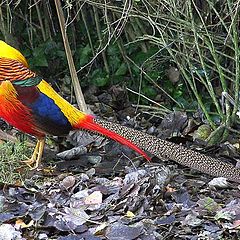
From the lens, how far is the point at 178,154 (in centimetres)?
422

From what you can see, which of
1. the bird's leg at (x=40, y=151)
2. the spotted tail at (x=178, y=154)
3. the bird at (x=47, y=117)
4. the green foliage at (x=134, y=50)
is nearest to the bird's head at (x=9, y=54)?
the bird at (x=47, y=117)

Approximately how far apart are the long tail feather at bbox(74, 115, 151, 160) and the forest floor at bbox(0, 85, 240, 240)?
11 cm

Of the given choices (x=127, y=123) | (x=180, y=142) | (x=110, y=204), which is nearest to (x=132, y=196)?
(x=110, y=204)

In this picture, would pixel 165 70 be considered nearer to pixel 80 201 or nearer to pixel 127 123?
pixel 127 123

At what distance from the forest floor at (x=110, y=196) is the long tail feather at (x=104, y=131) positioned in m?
0.11

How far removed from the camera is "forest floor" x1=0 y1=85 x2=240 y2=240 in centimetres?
340

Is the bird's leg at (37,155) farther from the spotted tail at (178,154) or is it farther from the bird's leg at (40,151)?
the spotted tail at (178,154)

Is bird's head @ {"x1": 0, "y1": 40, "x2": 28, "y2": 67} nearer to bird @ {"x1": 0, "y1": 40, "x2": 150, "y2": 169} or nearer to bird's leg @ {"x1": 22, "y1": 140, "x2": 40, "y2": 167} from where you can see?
bird @ {"x1": 0, "y1": 40, "x2": 150, "y2": 169}

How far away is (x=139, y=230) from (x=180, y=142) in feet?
5.79

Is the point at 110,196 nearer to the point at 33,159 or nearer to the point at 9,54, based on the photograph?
the point at 33,159

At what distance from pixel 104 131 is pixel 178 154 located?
495 mm

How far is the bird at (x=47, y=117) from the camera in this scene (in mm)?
4242

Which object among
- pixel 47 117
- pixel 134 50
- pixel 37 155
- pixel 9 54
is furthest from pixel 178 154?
pixel 134 50

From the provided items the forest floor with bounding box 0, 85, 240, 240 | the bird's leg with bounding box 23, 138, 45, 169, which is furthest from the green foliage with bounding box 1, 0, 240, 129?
the bird's leg with bounding box 23, 138, 45, 169
